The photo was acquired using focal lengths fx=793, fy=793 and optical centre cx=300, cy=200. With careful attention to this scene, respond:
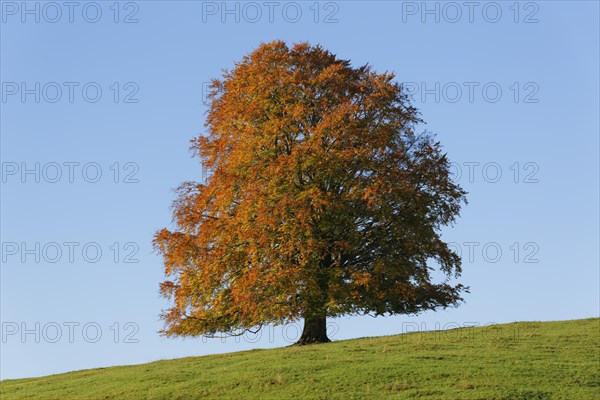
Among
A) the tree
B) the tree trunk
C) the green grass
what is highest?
the tree

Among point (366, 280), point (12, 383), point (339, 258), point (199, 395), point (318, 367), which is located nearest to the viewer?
point (199, 395)

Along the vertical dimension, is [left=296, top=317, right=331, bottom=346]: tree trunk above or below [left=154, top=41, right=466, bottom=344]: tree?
below

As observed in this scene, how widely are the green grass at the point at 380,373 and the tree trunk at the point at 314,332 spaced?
2.03 m


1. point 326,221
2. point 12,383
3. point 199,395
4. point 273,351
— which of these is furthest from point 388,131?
point 12,383

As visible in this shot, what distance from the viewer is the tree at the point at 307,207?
34562 millimetres

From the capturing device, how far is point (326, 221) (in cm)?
3534

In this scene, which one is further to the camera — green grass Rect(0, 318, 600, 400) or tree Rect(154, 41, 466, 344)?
Answer: tree Rect(154, 41, 466, 344)

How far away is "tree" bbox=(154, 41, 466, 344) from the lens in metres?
34.6

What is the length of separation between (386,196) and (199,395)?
44.3ft

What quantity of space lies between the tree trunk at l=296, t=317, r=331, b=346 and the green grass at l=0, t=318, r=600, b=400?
2030 mm

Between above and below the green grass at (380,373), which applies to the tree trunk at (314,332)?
above

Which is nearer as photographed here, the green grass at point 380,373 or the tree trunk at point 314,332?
the green grass at point 380,373

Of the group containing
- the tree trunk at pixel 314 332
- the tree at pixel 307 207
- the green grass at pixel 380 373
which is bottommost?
the green grass at pixel 380 373

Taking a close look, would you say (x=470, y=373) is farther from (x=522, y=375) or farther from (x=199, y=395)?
(x=199, y=395)
